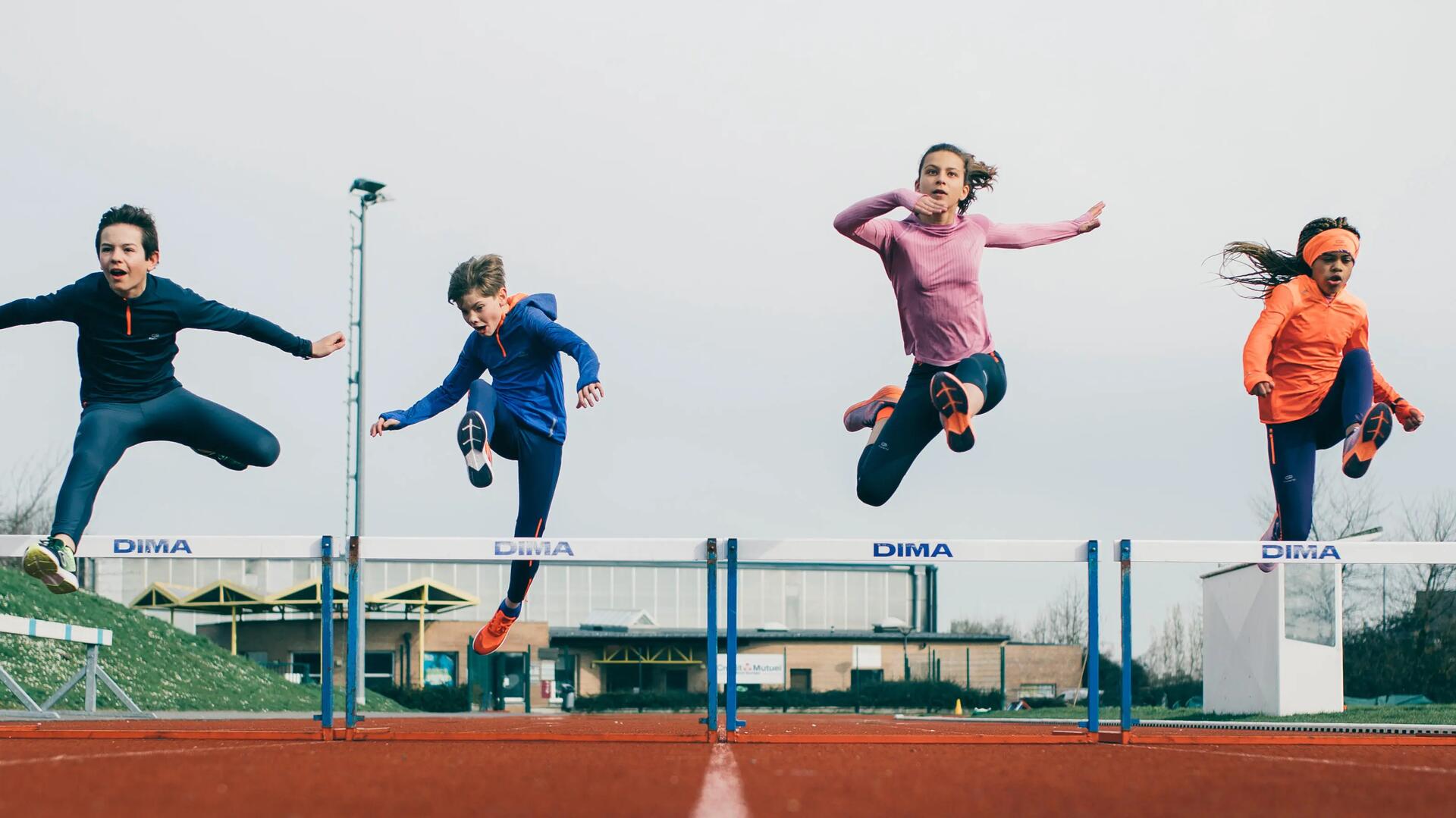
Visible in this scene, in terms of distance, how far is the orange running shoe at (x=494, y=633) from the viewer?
11.3 m

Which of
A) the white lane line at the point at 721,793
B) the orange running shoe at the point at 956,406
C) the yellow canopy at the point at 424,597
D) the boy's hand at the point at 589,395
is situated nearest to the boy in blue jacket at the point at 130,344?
the boy's hand at the point at 589,395

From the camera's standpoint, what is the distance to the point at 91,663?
21719 mm

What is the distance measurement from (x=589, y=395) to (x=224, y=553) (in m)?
2.66

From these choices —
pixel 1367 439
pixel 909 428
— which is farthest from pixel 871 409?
pixel 1367 439

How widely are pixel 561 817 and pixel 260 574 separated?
6279cm

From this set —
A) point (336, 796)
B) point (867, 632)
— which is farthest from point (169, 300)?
point (867, 632)

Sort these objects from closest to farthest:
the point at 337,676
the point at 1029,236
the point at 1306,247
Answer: the point at 1029,236, the point at 1306,247, the point at 337,676

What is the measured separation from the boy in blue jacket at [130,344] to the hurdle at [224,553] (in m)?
0.32

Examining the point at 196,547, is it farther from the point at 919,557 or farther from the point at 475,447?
the point at 919,557

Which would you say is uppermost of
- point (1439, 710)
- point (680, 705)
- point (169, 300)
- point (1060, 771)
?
point (169, 300)

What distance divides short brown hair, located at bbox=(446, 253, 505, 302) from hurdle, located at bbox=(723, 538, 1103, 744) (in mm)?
2802

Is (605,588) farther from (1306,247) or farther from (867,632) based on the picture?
(1306,247)

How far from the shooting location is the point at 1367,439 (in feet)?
37.1

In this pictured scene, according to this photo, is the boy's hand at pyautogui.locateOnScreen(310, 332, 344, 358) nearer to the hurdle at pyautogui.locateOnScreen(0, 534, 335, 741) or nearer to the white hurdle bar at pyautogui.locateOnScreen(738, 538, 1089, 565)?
the hurdle at pyautogui.locateOnScreen(0, 534, 335, 741)
